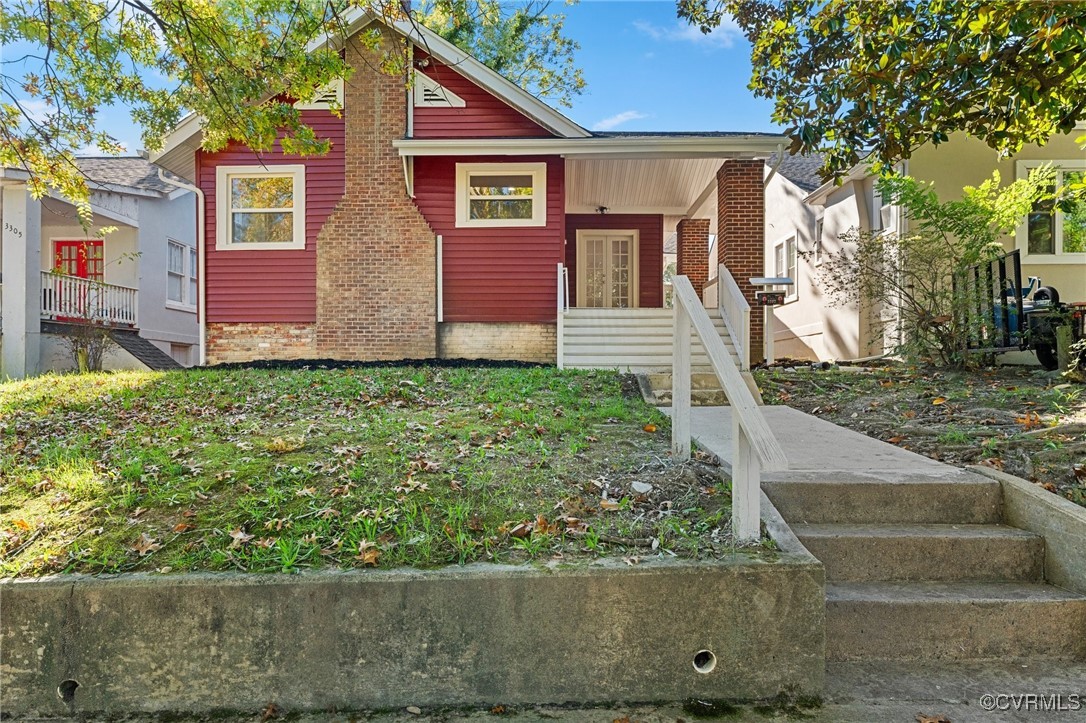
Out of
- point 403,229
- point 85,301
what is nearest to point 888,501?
point 403,229

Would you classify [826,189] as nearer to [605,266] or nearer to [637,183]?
[637,183]

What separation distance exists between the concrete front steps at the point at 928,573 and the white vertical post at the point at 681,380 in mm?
595

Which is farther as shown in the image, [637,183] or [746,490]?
[637,183]

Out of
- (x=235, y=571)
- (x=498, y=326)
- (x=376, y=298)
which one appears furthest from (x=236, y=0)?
(x=235, y=571)

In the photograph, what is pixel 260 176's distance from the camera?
11023mm

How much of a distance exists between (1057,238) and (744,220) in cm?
663

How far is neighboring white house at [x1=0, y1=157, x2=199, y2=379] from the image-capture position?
11906mm

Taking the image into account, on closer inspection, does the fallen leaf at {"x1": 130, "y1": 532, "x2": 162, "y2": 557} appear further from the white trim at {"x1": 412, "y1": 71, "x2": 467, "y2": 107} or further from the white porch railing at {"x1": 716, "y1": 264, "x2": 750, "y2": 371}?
the white trim at {"x1": 412, "y1": 71, "x2": 467, "y2": 107}

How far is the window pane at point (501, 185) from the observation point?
36.3ft

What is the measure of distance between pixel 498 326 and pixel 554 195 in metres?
2.58

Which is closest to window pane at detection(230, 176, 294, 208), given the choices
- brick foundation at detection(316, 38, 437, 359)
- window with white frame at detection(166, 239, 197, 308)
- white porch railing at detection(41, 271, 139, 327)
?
brick foundation at detection(316, 38, 437, 359)

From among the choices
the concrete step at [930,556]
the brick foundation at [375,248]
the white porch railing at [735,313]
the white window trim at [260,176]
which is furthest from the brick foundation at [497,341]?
the concrete step at [930,556]

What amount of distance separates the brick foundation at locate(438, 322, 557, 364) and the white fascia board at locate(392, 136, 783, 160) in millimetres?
3000

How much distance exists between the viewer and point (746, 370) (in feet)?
25.8
